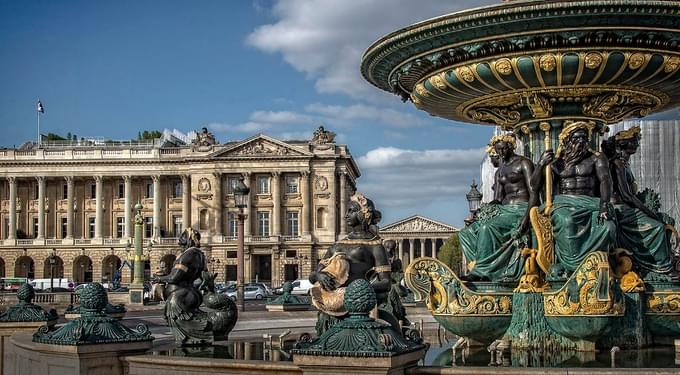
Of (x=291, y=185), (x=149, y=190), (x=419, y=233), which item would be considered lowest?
(x=419, y=233)

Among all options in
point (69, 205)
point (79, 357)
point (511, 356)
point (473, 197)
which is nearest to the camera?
point (79, 357)

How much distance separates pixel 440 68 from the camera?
374 inches

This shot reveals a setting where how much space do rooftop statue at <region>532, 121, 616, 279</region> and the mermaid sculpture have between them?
3281 mm

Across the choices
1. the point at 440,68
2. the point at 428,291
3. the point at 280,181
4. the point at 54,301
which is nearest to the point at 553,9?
the point at 440,68

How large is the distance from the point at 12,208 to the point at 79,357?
91199 mm

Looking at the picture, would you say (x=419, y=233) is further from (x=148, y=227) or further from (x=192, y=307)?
(x=192, y=307)

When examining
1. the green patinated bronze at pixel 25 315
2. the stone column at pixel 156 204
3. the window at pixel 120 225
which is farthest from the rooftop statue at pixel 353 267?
the window at pixel 120 225

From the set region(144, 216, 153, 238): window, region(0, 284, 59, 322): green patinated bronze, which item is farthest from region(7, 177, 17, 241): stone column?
region(0, 284, 59, 322): green patinated bronze

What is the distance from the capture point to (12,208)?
92.0 metres

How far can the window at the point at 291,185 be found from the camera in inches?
3593

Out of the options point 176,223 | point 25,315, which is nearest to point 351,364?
point 25,315

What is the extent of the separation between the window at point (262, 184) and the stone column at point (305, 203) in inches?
154

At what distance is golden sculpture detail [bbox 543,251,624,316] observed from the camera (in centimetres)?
812

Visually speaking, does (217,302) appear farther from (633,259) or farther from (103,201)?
(103,201)
